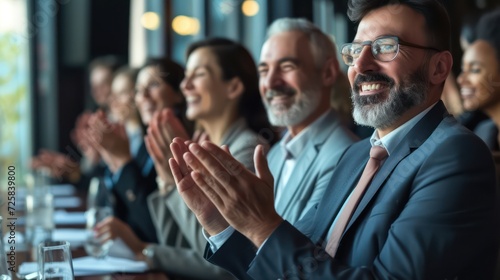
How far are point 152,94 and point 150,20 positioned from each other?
3.93 m

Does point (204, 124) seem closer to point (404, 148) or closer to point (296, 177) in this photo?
point (296, 177)

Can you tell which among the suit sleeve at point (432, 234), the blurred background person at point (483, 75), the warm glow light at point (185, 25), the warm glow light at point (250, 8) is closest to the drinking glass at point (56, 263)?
the suit sleeve at point (432, 234)

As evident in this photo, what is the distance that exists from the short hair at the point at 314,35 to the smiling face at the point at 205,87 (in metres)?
0.39

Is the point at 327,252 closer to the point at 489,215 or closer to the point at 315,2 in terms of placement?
the point at 489,215

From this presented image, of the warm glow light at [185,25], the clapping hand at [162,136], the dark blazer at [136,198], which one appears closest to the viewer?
the clapping hand at [162,136]

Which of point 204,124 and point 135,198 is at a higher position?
point 204,124

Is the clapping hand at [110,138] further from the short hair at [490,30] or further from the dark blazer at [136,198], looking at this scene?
the short hair at [490,30]

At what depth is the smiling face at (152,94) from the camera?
3807mm

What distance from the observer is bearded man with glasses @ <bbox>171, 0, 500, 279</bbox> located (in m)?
1.46

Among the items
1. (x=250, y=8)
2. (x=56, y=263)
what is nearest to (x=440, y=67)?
(x=56, y=263)

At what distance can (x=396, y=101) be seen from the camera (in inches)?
65.2

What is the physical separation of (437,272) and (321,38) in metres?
1.38

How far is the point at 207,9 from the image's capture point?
6488mm

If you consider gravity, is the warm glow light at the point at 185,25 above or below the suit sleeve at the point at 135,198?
above
